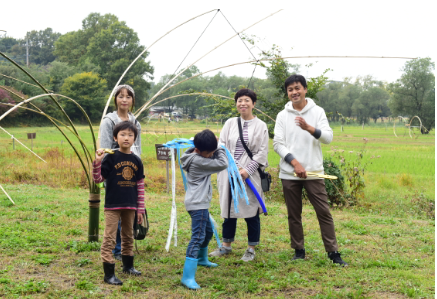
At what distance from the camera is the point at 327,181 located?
8320 mm

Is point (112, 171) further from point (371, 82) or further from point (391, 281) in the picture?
point (371, 82)

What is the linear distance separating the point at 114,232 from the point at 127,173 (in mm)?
502

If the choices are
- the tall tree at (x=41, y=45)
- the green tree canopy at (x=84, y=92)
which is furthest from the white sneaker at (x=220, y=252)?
the tall tree at (x=41, y=45)

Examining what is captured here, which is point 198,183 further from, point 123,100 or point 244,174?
point 123,100

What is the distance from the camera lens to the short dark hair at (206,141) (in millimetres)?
3312

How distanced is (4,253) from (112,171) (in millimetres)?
1702

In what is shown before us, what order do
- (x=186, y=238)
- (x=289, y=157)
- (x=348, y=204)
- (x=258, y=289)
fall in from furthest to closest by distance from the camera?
1. (x=348, y=204)
2. (x=186, y=238)
3. (x=289, y=157)
4. (x=258, y=289)

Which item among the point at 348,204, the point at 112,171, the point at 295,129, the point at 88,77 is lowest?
the point at 348,204

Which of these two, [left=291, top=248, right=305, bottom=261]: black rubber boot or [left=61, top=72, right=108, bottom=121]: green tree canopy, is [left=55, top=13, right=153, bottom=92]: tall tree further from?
[left=291, top=248, right=305, bottom=261]: black rubber boot

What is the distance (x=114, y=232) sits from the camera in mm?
3311

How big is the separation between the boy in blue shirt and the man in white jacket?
836 millimetres

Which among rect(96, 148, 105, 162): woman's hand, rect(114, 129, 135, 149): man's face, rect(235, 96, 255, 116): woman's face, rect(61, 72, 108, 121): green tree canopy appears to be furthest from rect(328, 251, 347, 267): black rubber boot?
rect(61, 72, 108, 121): green tree canopy

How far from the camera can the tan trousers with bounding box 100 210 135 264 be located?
10.7 feet

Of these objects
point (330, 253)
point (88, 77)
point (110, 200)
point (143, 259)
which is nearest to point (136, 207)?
point (110, 200)
